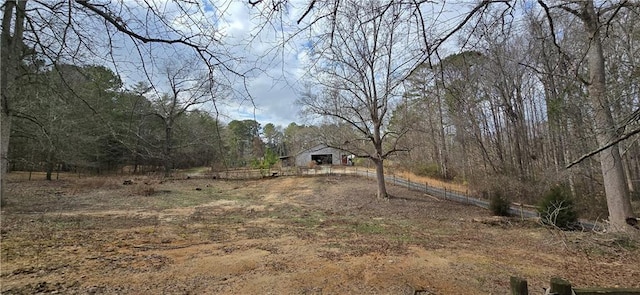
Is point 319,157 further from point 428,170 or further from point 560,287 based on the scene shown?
point 560,287

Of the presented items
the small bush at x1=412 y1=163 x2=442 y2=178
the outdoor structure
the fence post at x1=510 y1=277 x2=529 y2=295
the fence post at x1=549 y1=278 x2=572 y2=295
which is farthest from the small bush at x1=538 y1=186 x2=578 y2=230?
the outdoor structure

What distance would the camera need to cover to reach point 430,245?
7.30 meters

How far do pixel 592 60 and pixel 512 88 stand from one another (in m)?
11.8

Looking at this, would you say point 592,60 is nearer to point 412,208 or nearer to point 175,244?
point 412,208

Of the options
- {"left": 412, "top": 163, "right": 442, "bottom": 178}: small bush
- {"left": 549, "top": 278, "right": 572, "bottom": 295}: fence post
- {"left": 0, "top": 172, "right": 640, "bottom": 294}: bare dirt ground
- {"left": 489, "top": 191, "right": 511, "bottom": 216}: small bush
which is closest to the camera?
{"left": 549, "top": 278, "right": 572, "bottom": 295}: fence post

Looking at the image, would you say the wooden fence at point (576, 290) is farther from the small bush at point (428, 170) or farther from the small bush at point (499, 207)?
the small bush at point (428, 170)

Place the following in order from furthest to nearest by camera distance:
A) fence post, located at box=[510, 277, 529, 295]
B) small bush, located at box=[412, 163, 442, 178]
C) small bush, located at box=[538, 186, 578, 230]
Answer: small bush, located at box=[412, 163, 442, 178], small bush, located at box=[538, 186, 578, 230], fence post, located at box=[510, 277, 529, 295]

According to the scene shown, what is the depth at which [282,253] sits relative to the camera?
6.24m

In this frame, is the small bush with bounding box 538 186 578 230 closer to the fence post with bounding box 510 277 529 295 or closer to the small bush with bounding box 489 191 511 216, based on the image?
the small bush with bounding box 489 191 511 216

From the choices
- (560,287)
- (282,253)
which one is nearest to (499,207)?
(282,253)

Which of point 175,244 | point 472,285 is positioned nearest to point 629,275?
point 472,285

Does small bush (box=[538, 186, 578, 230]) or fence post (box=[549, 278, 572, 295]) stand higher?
fence post (box=[549, 278, 572, 295])

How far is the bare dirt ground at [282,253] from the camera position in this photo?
14.3ft

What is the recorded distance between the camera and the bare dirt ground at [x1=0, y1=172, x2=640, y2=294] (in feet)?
14.3
